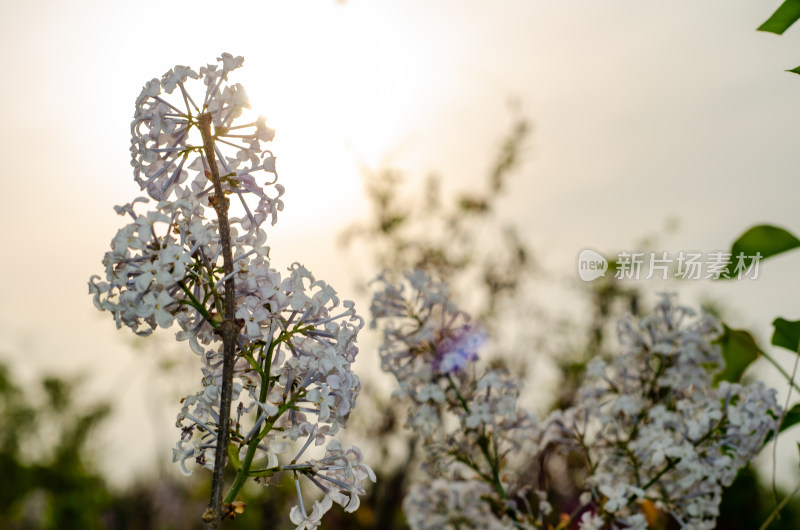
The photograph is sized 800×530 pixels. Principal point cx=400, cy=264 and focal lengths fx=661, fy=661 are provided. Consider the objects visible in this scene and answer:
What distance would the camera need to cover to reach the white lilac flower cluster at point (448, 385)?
1.98 metres

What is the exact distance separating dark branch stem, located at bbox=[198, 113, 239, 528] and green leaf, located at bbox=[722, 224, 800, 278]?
1.49 m

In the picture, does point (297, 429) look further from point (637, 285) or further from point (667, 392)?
point (637, 285)

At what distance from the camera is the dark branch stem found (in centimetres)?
96

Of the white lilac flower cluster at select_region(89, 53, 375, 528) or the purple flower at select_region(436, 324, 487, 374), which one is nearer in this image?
the white lilac flower cluster at select_region(89, 53, 375, 528)

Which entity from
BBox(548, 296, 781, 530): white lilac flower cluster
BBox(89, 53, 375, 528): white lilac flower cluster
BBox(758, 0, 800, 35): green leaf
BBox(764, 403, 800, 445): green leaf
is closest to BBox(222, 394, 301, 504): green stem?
BBox(89, 53, 375, 528): white lilac flower cluster

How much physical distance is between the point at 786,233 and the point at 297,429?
1484 millimetres

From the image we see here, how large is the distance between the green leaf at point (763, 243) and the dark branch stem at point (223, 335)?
1491mm

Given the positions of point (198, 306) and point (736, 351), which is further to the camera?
point (736, 351)

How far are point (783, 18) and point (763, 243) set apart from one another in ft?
1.99

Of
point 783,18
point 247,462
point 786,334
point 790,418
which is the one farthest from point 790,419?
point 247,462

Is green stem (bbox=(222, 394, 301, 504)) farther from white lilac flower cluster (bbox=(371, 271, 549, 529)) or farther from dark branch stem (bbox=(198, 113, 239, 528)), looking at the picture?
white lilac flower cluster (bbox=(371, 271, 549, 529))

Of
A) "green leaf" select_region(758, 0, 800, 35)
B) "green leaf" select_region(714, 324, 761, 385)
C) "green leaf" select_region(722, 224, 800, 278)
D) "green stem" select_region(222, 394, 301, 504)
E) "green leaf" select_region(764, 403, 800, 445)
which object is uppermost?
"green leaf" select_region(758, 0, 800, 35)

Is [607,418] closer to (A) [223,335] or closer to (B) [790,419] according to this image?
(B) [790,419]

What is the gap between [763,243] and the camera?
1854mm
